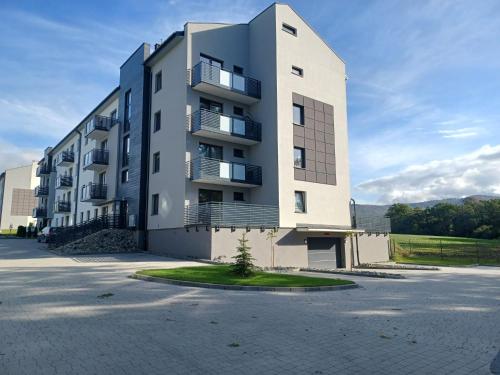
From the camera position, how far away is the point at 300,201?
2442 centimetres

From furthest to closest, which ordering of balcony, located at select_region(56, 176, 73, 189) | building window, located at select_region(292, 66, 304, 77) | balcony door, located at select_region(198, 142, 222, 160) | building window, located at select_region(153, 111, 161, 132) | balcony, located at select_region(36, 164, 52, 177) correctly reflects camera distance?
1. balcony, located at select_region(36, 164, 52, 177)
2. balcony, located at select_region(56, 176, 73, 189)
3. building window, located at select_region(153, 111, 161, 132)
4. building window, located at select_region(292, 66, 304, 77)
5. balcony door, located at select_region(198, 142, 222, 160)

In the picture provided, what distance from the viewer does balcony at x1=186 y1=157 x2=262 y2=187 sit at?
70.6 ft

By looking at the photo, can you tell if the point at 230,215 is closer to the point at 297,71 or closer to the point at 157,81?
the point at 297,71

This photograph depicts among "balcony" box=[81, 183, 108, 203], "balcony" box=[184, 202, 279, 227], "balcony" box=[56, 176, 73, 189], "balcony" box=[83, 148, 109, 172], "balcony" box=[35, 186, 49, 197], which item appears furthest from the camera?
"balcony" box=[35, 186, 49, 197]

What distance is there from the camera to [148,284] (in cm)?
1136

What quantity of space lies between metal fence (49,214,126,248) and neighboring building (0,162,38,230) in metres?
58.5

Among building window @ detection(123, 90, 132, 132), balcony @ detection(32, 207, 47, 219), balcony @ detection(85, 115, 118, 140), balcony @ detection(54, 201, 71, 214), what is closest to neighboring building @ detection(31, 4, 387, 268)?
building window @ detection(123, 90, 132, 132)

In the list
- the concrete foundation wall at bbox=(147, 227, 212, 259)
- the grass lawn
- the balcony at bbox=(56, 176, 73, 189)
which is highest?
the balcony at bbox=(56, 176, 73, 189)

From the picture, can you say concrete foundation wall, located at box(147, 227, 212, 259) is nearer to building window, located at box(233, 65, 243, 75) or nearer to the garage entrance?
the garage entrance

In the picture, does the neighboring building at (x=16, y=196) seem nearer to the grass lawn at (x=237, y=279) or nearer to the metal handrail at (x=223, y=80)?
the metal handrail at (x=223, y=80)

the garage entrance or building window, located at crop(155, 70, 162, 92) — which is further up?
building window, located at crop(155, 70, 162, 92)

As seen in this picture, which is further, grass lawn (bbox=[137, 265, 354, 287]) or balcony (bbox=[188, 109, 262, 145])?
balcony (bbox=[188, 109, 262, 145])

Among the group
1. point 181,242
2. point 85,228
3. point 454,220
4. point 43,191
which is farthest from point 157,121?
point 454,220

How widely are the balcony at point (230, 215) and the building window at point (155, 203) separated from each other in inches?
155
